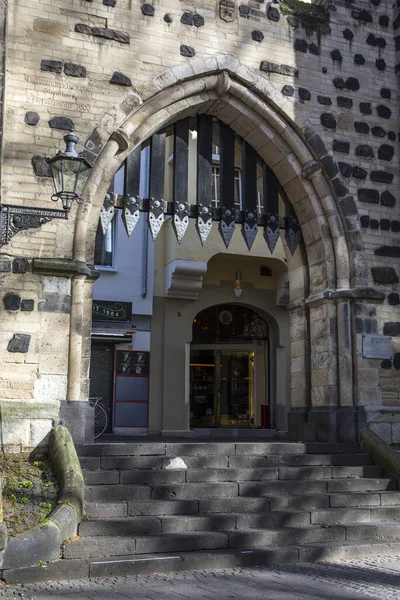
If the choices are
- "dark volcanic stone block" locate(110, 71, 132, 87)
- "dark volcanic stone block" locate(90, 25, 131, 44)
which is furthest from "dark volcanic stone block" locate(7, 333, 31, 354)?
"dark volcanic stone block" locate(90, 25, 131, 44)

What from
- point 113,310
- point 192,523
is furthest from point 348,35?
point 113,310

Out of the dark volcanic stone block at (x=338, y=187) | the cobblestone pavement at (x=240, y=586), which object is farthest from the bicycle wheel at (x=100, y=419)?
the cobblestone pavement at (x=240, y=586)

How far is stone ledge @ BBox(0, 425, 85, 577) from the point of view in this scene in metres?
5.02

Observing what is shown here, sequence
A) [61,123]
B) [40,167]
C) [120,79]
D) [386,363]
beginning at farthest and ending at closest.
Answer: [386,363]
[120,79]
[61,123]
[40,167]

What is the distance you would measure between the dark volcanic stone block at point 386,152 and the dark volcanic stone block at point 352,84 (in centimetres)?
87

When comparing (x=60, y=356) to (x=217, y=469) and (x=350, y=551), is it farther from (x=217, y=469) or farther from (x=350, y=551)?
(x=350, y=551)

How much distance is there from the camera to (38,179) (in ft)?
25.7

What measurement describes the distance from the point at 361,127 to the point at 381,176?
28.6 inches

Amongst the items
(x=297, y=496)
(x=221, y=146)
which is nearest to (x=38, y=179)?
(x=221, y=146)

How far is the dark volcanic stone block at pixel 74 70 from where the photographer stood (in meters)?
8.23

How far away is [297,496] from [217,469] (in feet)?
2.76

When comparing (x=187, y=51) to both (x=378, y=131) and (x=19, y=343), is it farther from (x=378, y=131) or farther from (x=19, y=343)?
(x=19, y=343)

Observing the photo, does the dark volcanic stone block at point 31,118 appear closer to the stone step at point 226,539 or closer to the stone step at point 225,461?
the stone step at point 225,461

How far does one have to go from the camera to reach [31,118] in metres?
7.97
